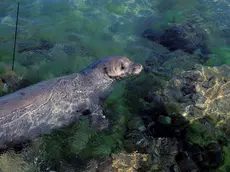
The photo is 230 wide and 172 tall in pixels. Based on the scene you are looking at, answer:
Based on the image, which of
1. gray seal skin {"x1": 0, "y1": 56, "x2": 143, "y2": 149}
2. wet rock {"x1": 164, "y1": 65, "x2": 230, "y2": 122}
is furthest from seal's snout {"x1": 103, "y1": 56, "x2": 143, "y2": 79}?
wet rock {"x1": 164, "y1": 65, "x2": 230, "y2": 122}

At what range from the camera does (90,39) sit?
32.8 feet

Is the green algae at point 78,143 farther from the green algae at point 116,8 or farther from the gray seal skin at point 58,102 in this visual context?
the green algae at point 116,8

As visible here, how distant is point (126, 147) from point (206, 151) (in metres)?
1.68

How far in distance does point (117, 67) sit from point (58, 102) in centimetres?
189

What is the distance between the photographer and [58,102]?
618 cm

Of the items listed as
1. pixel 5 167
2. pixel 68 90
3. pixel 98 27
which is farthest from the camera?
pixel 98 27

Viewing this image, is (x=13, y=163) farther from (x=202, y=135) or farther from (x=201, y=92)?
(x=201, y=92)

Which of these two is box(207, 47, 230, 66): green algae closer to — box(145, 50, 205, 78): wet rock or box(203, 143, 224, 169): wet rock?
box(145, 50, 205, 78): wet rock

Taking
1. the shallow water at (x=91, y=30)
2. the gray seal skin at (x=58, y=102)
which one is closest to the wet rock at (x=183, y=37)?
the shallow water at (x=91, y=30)

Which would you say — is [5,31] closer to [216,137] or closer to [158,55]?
[158,55]

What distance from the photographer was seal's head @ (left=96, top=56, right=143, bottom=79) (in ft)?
23.9

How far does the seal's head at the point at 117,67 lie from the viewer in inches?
286

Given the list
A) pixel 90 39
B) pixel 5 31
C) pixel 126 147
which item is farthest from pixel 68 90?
pixel 5 31

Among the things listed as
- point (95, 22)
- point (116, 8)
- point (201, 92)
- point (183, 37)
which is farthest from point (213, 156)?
point (116, 8)
